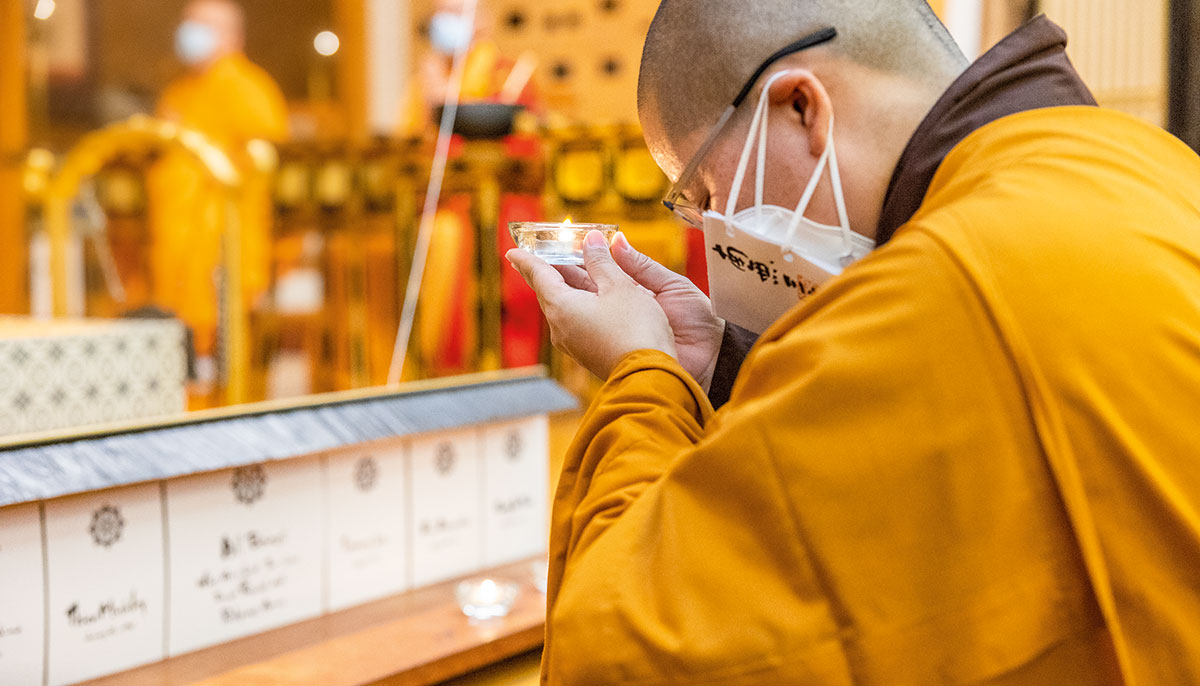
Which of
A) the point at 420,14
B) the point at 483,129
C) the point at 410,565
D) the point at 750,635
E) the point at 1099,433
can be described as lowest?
the point at 410,565

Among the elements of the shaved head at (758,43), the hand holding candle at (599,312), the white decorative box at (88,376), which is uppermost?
the shaved head at (758,43)

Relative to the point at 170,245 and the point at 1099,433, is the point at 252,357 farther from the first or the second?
the point at 170,245

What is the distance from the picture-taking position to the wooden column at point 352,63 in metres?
5.70

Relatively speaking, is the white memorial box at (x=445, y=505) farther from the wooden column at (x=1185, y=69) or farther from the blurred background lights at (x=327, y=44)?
the blurred background lights at (x=327, y=44)

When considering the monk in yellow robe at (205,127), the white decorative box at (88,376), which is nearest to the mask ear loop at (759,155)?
the white decorative box at (88,376)

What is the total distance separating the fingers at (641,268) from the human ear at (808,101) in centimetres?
19

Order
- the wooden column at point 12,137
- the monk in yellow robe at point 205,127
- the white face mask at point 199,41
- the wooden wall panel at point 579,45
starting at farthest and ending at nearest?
1. the wooden wall panel at point 579,45
2. the white face mask at point 199,41
3. the wooden column at point 12,137
4. the monk in yellow robe at point 205,127

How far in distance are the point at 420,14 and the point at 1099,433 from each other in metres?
5.50

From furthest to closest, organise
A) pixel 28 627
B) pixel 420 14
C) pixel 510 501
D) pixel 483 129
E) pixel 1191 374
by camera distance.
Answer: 1. pixel 420 14
2. pixel 483 129
3. pixel 510 501
4. pixel 28 627
5. pixel 1191 374

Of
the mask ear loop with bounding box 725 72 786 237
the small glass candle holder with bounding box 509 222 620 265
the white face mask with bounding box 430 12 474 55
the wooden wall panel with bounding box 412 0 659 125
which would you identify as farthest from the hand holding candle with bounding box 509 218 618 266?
the wooden wall panel with bounding box 412 0 659 125

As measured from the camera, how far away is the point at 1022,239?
521 millimetres

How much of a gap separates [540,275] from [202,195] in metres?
2.62

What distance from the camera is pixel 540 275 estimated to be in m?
0.75

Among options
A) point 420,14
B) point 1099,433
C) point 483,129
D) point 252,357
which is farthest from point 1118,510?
point 420,14
